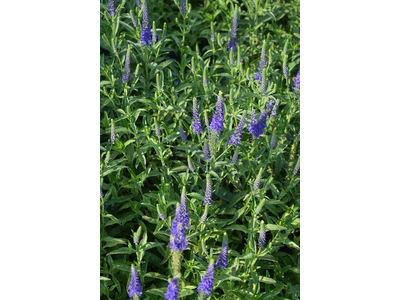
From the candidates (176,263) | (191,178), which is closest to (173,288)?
(176,263)

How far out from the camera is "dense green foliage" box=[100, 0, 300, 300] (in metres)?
2.31

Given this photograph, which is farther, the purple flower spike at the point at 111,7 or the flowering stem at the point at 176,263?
the purple flower spike at the point at 111,7

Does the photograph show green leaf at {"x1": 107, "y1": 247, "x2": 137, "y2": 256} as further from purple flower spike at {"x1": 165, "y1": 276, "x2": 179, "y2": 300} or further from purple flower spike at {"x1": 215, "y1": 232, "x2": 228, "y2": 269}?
purple flower spike at {"x1": 165, "y1": 276, "x2": 179, "y2": 300}

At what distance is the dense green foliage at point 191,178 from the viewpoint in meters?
2.31

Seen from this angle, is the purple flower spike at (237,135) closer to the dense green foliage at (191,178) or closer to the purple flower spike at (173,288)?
the dense green foliage at (191,178)

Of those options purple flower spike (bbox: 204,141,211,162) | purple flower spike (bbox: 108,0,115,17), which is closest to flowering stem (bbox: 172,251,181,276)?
purple flower spike (bbox: 204,141,211,162)

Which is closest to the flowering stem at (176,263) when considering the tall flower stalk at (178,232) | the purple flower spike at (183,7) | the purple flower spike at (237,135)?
the tall flower stalk at (178,232)

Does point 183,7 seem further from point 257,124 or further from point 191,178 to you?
point 191,178

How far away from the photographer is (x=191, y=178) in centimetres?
256

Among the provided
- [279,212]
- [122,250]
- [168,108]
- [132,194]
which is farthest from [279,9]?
[122,250]

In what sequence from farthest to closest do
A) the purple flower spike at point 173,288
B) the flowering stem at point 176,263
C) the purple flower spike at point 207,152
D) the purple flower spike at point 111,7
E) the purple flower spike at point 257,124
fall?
the purple flower spike at point 111,7 < the purple flower spike at point 257,124 < the purple flower spike at point 207,152 < the flowering stem at point 176,263 < the purple flower spike at point 173,288

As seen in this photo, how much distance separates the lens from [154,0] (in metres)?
3.65
